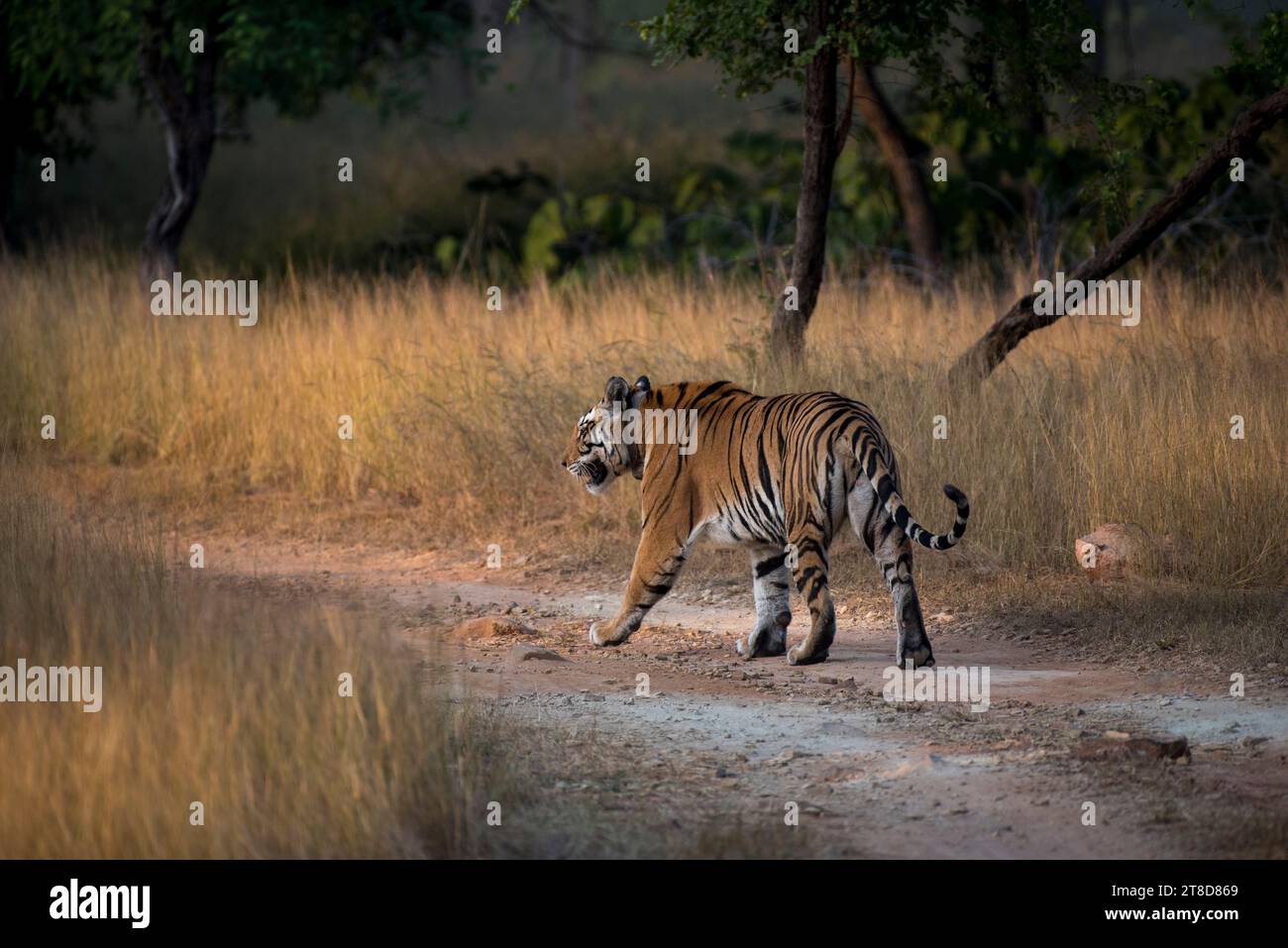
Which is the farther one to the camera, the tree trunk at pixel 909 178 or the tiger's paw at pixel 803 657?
the tree trunk at pixel 909 178

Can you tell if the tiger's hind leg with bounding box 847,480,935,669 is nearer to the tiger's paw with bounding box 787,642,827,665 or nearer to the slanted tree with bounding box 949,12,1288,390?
the tiger's paw with bounding box 787,642,827,665

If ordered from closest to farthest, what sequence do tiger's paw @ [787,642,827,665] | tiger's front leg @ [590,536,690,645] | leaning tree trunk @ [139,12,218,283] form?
tiger's paw @ [787,642,827,665]
tiger's front leg @ [590,536,690,645]
leaning tree trunk @ [139,12,218,283]

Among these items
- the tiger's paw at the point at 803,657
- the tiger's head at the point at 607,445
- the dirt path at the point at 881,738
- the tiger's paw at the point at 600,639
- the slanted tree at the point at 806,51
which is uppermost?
the slanted tree at the point at 806,51

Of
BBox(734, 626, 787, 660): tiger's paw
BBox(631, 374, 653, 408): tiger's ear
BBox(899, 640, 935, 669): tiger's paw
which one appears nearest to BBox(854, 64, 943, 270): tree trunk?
BBox(631, 374, 653, 408): tiger's ear

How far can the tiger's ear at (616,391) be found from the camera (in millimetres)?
8008

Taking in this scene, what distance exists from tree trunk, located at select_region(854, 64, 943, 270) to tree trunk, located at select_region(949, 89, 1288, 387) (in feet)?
19.9

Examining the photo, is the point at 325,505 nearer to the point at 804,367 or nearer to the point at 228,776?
the point at 804,367

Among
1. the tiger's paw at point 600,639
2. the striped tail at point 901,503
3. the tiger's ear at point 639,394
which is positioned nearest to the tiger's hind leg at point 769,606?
the tiger's paw at point 600,639

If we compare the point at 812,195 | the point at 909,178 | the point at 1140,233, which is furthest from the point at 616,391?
the point at 909,178

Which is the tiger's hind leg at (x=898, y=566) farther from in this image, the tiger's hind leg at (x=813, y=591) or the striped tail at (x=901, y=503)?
the tiger's hind leg at (x=813, y=591)

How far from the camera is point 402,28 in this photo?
764 inches

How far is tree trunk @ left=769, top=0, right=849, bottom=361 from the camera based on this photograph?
1091 cm

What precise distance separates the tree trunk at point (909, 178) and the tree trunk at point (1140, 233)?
6.07m

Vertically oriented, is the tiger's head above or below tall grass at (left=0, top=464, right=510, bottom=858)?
above
